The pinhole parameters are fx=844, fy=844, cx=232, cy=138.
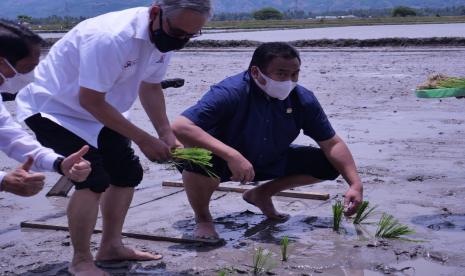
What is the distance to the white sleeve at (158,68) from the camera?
486 centimetres

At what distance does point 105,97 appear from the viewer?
179 inches

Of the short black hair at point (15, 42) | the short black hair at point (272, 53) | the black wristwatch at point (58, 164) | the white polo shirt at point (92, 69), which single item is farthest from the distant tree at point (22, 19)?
the short black hair at point (272, 53)

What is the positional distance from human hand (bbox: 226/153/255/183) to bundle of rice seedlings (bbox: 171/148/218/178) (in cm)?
14

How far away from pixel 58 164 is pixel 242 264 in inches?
58.0

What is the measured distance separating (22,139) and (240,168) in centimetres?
153

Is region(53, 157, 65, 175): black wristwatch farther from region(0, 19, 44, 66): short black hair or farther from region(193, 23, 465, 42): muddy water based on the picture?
region(193, 23, 465, 42): muddy water

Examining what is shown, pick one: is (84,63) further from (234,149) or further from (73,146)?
(234,149)

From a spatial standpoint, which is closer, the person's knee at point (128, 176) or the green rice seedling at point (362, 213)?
the person's knee at point (128, 176)

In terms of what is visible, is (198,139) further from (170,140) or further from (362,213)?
(362,213)

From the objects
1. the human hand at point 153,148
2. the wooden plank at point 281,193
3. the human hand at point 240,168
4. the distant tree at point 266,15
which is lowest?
the distant tree at point 266,15

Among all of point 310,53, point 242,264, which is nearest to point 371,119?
point 242,264

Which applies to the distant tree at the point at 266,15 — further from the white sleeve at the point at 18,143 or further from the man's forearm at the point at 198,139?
the white sleeve at the point at 18,143

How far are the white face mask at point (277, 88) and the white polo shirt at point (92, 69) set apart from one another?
92cm

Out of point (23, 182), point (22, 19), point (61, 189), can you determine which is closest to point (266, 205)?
point (61, 189)
